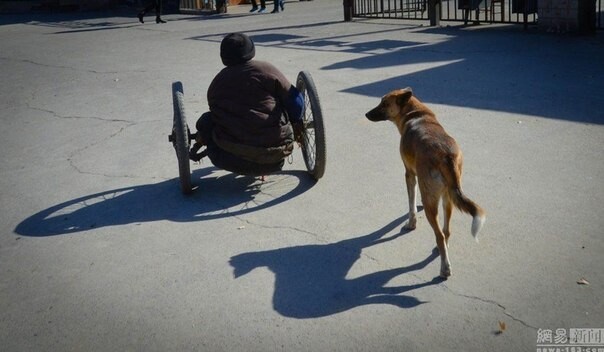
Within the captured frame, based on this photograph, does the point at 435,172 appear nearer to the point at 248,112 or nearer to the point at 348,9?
the point at 248,112

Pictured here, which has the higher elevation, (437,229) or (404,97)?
(404,97)

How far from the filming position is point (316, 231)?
5.26 metres

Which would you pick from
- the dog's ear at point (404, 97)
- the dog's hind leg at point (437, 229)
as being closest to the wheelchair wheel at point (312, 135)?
the dog's ear at point (404, 97)

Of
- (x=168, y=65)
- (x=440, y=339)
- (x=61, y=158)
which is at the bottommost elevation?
(x=440, y=339)

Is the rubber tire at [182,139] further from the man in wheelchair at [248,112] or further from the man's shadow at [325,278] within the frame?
the man's shadow at [325,278]

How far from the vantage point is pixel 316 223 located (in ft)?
17.8

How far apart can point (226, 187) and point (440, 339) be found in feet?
10.6

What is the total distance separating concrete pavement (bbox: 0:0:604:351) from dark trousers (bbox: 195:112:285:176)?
287mm

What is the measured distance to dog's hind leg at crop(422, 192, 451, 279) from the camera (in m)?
4.32

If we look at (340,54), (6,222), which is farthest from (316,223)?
(340,54)

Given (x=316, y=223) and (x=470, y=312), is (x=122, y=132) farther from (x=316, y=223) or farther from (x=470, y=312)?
(x=470, y=312)

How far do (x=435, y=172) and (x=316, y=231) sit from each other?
4.35ft

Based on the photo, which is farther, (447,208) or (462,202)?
(447,208)

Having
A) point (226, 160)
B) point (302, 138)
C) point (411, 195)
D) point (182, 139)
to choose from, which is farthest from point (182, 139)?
point (411, 195)
